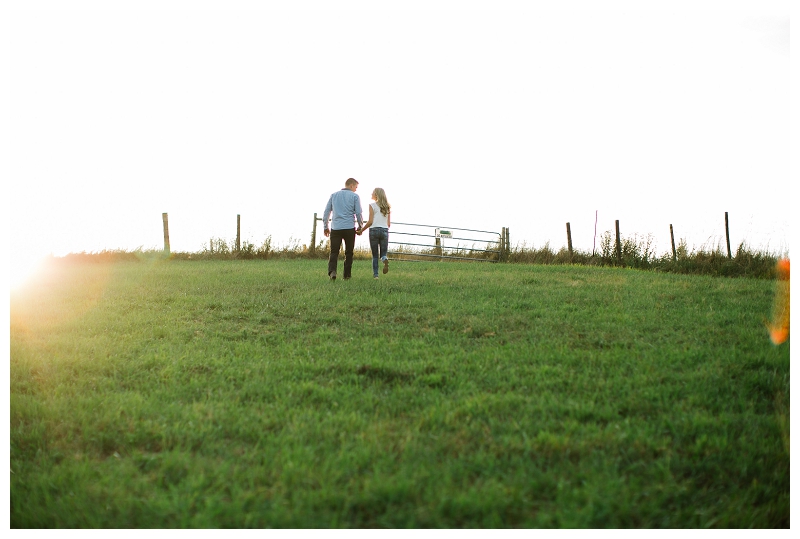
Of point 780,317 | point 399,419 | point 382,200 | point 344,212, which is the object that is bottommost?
point 399,419

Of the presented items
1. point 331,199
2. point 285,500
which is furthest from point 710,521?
point 331,199

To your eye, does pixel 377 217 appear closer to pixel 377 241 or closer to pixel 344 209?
pixel 377 241

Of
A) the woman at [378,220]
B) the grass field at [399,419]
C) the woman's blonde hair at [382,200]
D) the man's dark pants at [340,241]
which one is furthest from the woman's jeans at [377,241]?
the grass field at [399,419]

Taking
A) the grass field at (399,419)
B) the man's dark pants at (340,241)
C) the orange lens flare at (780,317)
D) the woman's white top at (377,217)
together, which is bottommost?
the grass field at (399,419)

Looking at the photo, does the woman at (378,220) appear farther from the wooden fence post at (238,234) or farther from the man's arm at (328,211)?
the wooden fence post at (238,234)

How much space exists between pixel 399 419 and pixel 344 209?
7.01 meters

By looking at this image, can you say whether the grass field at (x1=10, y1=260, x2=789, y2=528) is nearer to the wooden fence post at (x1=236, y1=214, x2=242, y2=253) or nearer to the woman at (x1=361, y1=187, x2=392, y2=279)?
the woman at (x1=361, y1=187, x2=392, y2=279)

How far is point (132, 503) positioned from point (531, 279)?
32.2 feet

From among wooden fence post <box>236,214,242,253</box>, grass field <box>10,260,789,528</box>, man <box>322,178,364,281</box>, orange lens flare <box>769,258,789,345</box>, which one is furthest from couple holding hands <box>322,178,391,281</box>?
wooden fence post <box>236,214,242,253</box>

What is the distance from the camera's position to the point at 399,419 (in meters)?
4.00

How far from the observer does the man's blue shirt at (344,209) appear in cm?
1058

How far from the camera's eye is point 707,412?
4.00 m

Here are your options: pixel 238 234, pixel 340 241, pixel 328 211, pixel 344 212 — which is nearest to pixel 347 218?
pixel 344 212

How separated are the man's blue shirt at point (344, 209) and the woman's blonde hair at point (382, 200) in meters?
0.89
